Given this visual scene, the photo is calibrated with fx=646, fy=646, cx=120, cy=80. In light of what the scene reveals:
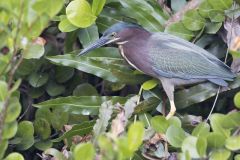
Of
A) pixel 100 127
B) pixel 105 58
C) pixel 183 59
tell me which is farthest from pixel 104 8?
pixel 100 127

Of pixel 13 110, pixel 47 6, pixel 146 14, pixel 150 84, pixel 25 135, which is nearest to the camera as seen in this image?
pixel 47 6

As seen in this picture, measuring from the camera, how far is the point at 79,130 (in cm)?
215

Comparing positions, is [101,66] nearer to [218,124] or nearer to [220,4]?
[220,4]

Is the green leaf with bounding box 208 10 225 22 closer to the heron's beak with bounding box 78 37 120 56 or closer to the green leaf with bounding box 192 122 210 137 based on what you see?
the heron's beak with bounding box 78 37 120 56

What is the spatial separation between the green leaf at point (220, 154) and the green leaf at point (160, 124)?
0.24 meters

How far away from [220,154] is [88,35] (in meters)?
0.86

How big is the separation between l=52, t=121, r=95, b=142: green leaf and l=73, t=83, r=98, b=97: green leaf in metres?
0.24

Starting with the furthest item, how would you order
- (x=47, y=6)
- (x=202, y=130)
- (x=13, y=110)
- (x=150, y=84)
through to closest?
(x=150, y=84)
(x=202, y=130)
(x=13, y=110)
(x=47, y=6)

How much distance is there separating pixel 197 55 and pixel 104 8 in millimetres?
409

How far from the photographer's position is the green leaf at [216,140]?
5.55 feet

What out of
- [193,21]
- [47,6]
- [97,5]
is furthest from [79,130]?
[47,6]

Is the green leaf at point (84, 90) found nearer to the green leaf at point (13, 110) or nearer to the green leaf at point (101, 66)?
the green leaf at point (101, 66)

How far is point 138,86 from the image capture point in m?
2.42

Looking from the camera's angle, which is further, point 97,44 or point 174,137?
point 97,44
